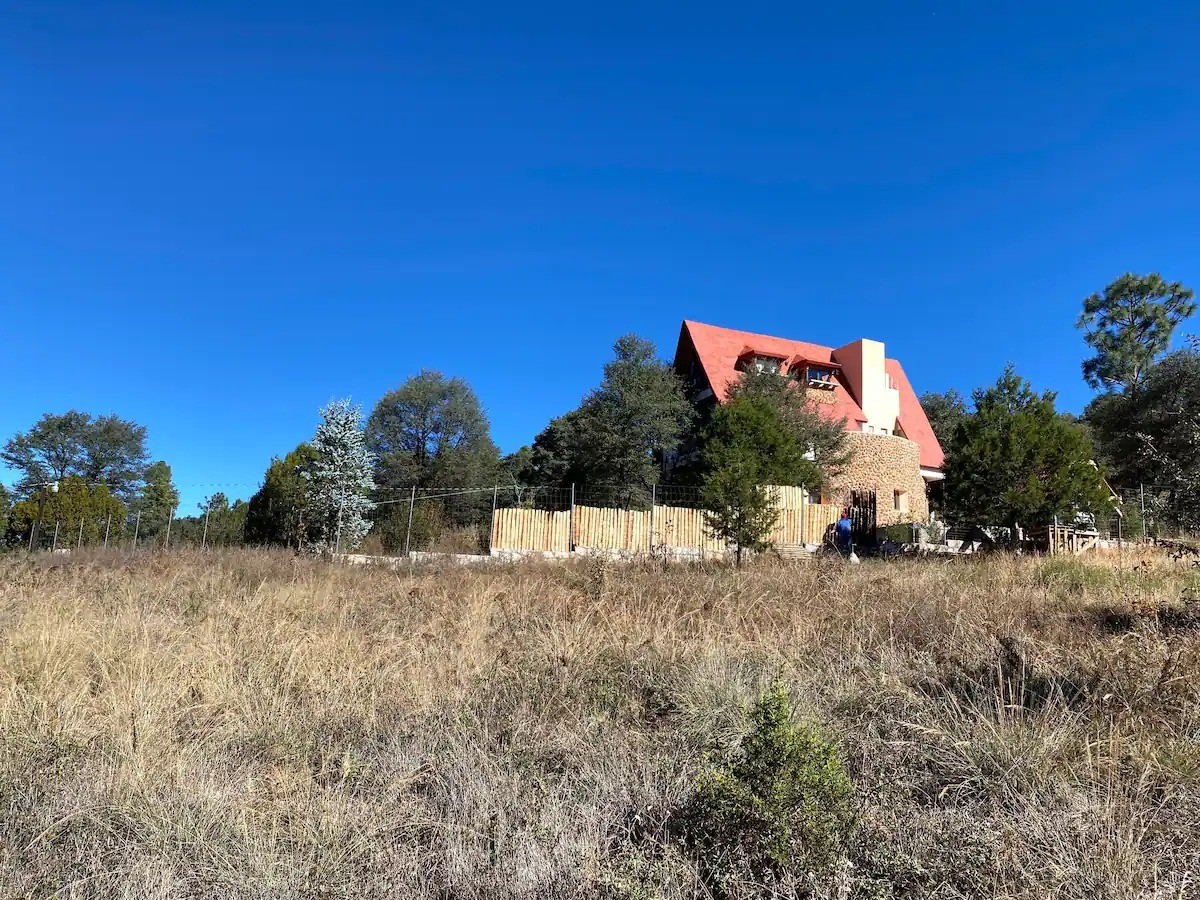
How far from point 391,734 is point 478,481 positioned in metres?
26.6

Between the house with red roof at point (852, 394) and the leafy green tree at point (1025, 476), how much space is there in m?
10.8

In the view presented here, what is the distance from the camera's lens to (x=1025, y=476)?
16609 mm

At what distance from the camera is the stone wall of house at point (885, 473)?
30.0m

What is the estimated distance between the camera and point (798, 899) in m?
2.01

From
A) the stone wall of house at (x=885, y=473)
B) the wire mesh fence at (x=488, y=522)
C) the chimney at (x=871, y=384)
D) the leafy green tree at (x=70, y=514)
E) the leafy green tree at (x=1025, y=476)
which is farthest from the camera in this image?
the chimney at (x=871, y=384)

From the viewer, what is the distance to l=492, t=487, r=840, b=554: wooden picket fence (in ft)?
60.1

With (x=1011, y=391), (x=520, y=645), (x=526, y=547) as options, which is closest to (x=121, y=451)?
(x=526, y=547)

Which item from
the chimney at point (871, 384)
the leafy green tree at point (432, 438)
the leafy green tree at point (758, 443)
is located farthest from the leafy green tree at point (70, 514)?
the chimney at point (871, 384)

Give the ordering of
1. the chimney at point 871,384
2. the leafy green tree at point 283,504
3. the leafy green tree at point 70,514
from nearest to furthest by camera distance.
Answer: the leafy green tree at point 283,504
the leafy green tree at point 70,514
the chimney at point 871,384

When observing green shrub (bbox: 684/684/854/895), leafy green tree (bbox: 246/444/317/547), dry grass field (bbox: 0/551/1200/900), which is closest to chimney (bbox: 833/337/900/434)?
leafy green tree (bbox: 246/444/317/547)

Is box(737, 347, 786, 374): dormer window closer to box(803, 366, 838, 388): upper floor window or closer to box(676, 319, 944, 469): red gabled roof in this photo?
box(676, 319, 944, 469): red gabled roof

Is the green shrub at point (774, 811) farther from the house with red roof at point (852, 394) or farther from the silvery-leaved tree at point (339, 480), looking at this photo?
the house with red roof at point (852, 394)

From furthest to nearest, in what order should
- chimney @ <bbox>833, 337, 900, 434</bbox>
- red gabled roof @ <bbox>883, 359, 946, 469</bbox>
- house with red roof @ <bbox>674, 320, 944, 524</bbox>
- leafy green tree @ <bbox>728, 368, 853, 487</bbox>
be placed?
1. red gabled roof @ <bbox>883, 359, 946, 469</bbox>
2. chimney @ <bbox>833, 337, 900, 434</bbox>
3. house with red roof @ <bbox>674, 320, 944, 524</bbox>
4. leafy green tree @ <bbox>728, 368, 853, 487</bbox>

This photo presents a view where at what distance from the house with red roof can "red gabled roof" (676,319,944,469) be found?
50 millimetres
